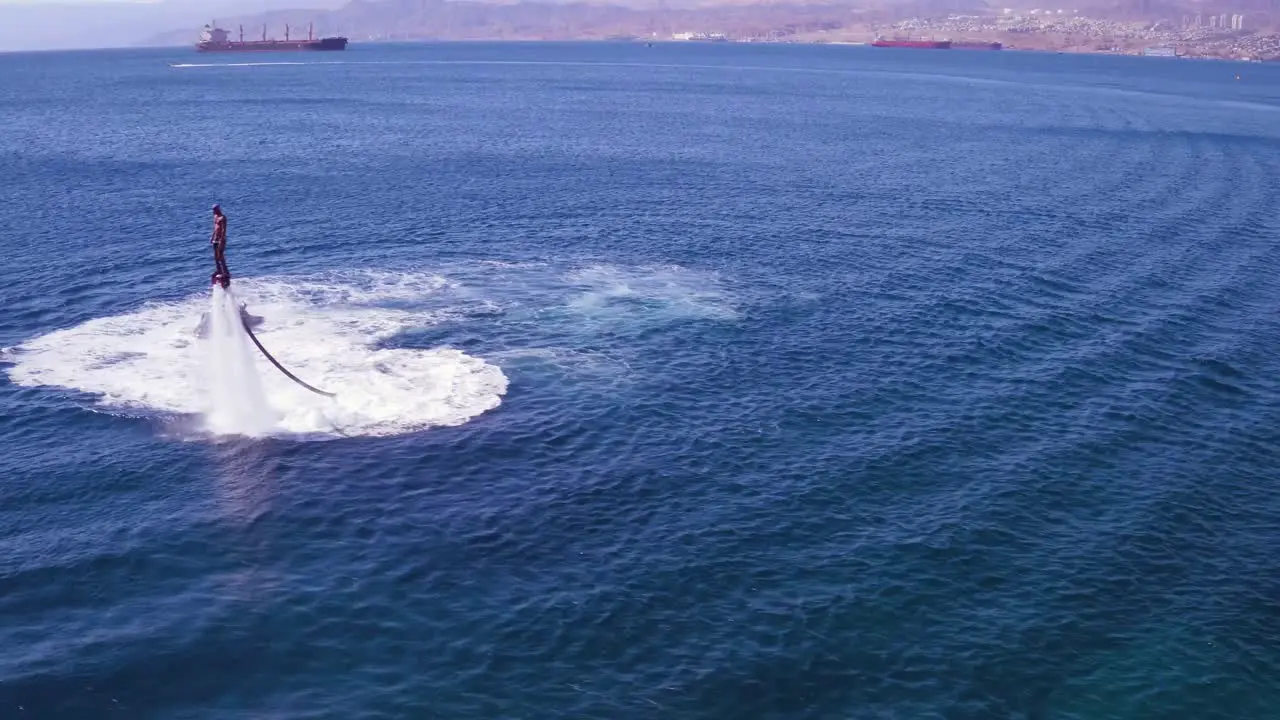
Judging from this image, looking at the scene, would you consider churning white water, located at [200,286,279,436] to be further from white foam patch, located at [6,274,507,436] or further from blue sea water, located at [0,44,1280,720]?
blue sea water, located at [0,44,1280,720]

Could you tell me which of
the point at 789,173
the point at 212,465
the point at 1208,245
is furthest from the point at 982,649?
the point at 789,173

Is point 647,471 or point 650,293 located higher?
point 650,293

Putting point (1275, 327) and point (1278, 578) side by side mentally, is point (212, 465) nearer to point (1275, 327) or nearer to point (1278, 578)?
point (1278, 578)

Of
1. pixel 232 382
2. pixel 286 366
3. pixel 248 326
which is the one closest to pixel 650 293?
pixel 286 366

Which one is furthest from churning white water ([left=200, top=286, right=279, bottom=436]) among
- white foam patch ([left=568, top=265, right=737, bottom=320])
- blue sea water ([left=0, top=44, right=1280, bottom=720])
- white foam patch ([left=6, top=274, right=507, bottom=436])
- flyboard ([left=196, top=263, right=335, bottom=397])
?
white foam patch ([left=568, top=265, right=737, bottom=320])

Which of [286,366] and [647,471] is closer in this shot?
[647,471]

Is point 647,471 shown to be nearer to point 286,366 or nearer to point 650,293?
point 286,366

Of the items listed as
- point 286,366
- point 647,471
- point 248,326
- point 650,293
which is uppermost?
point 650,293
